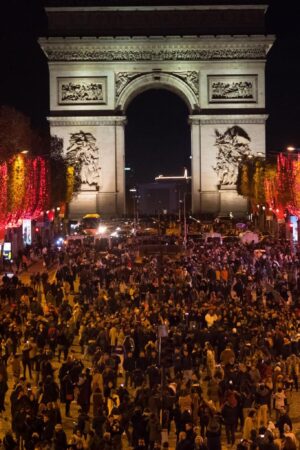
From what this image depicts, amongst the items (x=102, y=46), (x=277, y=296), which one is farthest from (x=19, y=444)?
(x=102, y=46)

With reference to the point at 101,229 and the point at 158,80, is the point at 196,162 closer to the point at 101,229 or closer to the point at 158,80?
the point at 158,80

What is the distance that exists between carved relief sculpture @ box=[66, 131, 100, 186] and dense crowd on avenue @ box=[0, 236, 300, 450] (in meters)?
37.4

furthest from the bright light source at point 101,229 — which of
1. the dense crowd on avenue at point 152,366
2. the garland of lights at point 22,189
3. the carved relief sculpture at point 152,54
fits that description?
the dense crowd on avenue at point 152,366

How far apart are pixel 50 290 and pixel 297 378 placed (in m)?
12.7

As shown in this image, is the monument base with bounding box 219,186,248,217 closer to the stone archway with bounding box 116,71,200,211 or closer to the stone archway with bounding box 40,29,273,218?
the stone archway with bounding box 40,29,273,218

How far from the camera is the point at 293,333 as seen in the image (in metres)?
22.7

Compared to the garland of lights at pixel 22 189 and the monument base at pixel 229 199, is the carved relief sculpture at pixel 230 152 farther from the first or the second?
the garland of lights at pixel 22 189

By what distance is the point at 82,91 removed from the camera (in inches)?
2793

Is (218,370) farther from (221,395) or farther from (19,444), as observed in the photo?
(19,444)

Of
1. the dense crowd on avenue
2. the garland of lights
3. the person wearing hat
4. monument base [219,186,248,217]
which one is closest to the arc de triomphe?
monument base [219,186,248,217]

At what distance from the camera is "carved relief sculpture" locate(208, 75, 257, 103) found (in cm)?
7119

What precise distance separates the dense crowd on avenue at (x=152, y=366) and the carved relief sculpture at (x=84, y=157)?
37.4m

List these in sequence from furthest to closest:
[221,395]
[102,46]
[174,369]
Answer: [102,46], [174,369], [221,395]

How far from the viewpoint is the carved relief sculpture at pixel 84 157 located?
71.2 meters
